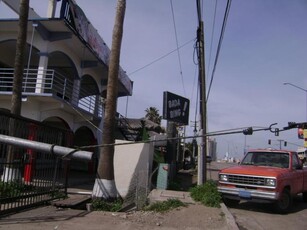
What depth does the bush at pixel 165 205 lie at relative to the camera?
10.6m

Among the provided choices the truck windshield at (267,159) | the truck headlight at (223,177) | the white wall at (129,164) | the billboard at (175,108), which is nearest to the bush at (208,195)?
the truck headlight at (223,177)

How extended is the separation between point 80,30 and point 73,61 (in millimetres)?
2862

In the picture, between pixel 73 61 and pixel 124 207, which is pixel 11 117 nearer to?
pixel 124 207

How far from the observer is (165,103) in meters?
19.8

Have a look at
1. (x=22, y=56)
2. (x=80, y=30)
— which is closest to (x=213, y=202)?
(x=22, y=56)

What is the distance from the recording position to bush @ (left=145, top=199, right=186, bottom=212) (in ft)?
34.8

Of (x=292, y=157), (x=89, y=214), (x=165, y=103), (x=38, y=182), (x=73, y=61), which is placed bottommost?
(x=89, y=214)

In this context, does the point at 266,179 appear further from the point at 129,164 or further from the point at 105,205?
the point at 129,164

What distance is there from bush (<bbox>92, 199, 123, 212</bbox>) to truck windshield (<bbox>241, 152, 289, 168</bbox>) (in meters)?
4.83

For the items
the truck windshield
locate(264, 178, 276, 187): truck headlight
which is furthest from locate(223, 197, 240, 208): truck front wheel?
locate(264, 178, 276, 187): truck headlight

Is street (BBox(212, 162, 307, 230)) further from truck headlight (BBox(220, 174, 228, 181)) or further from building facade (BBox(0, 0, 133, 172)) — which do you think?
building facade (BBox(0, 0, 133, 172))

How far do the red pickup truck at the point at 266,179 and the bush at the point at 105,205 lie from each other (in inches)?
133

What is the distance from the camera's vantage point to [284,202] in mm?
11500

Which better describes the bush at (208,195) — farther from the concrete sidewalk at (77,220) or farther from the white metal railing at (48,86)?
the white metal railing at (48,86)
